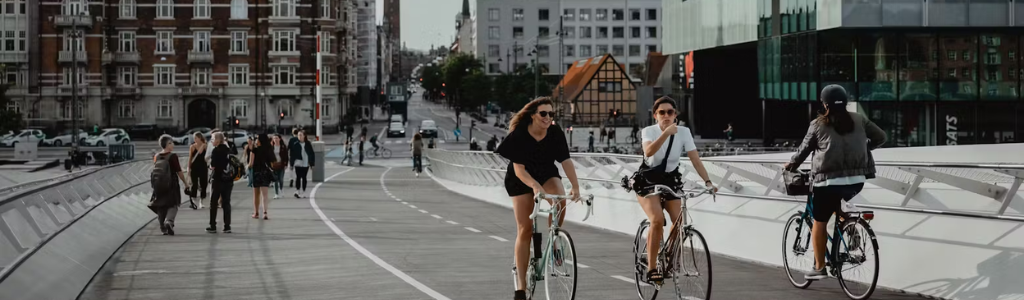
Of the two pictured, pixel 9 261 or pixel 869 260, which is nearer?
pixel 9 261

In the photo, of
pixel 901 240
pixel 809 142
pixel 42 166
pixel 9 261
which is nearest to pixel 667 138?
pixel 809 142

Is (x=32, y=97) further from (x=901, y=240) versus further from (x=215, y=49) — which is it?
(x=901, y=240)

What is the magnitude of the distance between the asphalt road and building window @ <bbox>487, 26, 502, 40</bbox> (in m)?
166

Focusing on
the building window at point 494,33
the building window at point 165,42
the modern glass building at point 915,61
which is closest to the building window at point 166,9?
the building window at point 165,42

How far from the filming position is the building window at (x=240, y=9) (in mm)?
108312

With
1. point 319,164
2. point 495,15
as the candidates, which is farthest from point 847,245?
point 495,15

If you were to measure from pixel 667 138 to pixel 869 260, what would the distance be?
1.88 metres

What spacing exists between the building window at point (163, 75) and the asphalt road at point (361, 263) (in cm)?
8550

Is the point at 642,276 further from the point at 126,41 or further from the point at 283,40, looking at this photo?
the point at 126,41

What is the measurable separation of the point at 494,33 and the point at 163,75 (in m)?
86.8

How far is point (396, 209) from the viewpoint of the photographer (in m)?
28.2

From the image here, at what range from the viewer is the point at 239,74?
10900cm

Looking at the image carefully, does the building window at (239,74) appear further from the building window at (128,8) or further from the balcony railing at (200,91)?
the building window at (128,8)

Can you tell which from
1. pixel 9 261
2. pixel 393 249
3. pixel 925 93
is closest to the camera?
pixel 9 261
